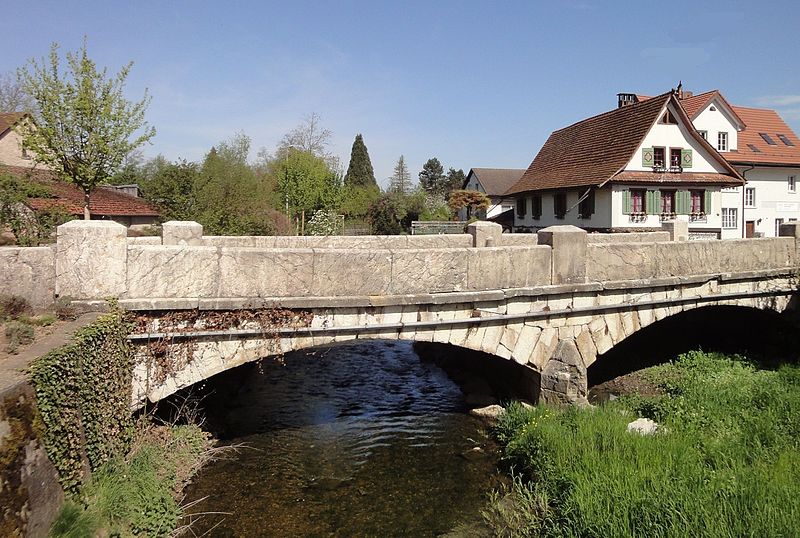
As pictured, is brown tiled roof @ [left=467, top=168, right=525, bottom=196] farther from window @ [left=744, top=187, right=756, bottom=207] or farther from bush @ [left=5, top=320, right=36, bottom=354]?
bush @ [left=5, top=320, right=36, bottom=354]

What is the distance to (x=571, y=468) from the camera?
6.65 m

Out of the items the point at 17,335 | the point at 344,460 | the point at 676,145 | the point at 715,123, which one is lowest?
the point at 344,460

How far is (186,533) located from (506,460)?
4.04m

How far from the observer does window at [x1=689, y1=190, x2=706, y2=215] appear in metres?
26.0

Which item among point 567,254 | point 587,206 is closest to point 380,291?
point 567,254

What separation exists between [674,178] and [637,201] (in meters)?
2.01

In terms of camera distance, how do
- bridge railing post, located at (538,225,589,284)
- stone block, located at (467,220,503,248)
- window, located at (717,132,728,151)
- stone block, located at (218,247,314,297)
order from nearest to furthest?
stone block, located at (218,247,314,297), bridge railing post, located at (538,225,589,284), stone block, located at (467,220,503,248), window, located at (717,132,728,151)

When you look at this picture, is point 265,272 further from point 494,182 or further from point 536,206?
point 494,182

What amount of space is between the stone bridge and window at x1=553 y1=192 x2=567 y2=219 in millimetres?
17288

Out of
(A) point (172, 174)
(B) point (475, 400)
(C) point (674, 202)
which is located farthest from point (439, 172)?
(B) point (475, 400)

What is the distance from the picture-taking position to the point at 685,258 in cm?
952

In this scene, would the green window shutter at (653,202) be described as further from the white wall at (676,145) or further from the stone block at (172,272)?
the stone block at (172,272)

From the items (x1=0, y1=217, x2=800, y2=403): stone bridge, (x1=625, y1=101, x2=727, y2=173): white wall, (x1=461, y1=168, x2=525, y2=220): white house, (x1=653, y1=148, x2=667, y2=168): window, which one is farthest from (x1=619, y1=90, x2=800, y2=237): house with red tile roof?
(x1=0, y1=217, x2=800, y2=403): stone bridge

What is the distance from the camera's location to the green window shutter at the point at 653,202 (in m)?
25.0
